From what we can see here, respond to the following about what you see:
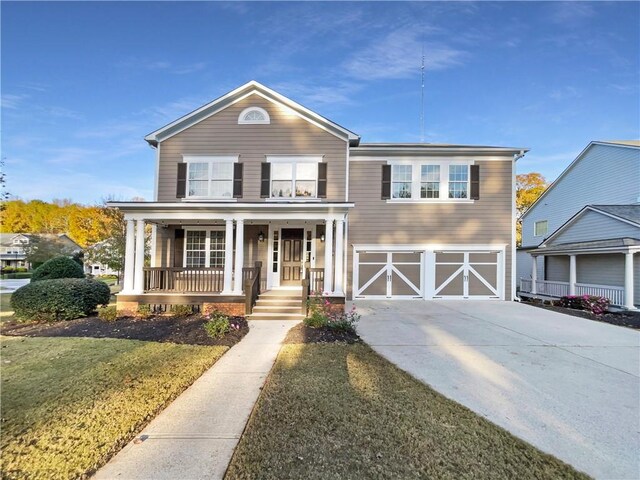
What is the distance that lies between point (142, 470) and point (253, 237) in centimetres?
980

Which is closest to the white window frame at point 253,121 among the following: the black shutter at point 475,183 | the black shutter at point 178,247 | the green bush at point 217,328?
the black shutter at point 178,247

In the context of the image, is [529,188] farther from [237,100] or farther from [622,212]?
[237,100]

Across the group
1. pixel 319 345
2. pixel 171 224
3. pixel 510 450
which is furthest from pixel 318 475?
pixel 171 224

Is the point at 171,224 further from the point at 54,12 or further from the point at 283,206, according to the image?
the point at 54,12

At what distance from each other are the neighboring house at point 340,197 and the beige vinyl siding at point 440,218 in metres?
0.04

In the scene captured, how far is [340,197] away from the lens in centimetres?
1241

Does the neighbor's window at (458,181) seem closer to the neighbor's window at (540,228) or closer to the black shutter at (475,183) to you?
the black shutter at (475,183)

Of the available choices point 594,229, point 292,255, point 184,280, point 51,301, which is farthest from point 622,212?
point 51,301

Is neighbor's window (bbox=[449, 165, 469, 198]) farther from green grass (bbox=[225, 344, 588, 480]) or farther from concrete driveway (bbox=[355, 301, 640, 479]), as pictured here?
green grass (bbox=[225, 344, 588, 480])

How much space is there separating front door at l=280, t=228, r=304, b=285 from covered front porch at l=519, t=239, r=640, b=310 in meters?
12.0

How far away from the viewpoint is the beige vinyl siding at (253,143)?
1237cm

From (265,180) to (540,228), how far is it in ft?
66.4

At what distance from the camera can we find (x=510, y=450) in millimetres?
2824

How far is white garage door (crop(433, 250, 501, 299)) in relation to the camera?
1282 centimetres
